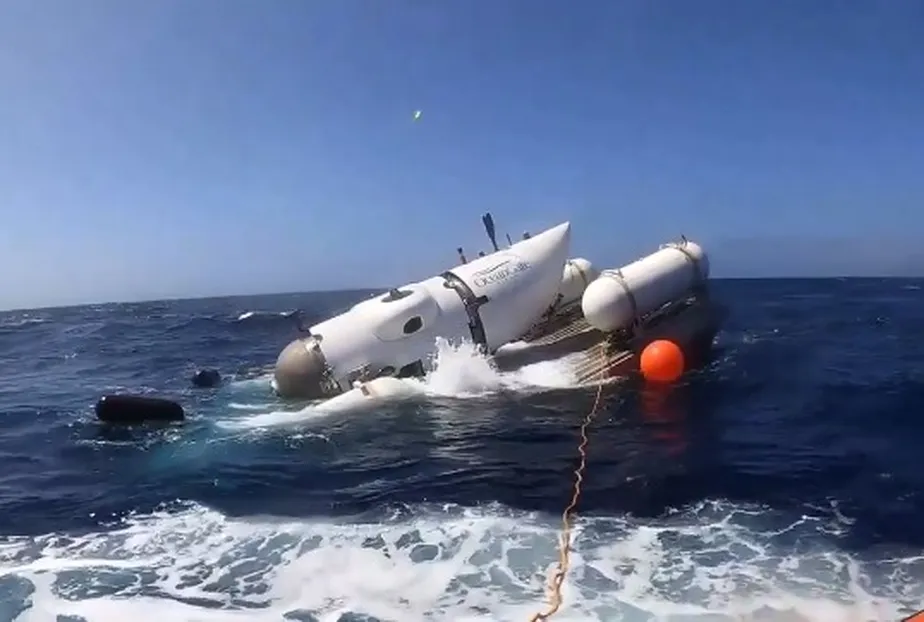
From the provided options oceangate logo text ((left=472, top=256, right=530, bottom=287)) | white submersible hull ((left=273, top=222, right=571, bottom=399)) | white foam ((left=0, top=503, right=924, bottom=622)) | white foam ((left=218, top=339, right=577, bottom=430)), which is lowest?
white foam ((left=0, top=503, right=924, bottom=622))

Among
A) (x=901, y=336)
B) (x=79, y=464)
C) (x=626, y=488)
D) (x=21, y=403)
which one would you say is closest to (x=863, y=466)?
(x=626, y=488)

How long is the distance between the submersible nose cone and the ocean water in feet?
1.99

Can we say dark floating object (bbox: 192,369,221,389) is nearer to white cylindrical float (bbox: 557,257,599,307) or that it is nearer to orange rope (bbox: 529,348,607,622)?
white cylindrical float (bbox: 557,257,599,307)


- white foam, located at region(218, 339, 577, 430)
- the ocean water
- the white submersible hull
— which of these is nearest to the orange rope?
the ocean water

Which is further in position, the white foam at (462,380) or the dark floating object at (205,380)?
the dark floating object at (205,380)

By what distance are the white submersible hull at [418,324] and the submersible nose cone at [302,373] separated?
1.0 inches

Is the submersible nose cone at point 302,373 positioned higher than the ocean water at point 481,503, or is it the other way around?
the submersible nose cone at point 302,373

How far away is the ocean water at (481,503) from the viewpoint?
8.15 metres

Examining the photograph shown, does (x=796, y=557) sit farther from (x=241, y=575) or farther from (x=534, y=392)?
(x=534, y=392)

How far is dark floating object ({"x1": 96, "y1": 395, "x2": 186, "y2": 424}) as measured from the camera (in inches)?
646

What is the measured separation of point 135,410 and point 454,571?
10.9 m

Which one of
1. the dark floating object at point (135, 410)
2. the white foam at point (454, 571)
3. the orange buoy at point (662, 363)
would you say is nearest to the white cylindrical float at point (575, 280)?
the orange buoy at point (662, 363)

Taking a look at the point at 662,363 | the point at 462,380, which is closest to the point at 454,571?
the point at 462,380

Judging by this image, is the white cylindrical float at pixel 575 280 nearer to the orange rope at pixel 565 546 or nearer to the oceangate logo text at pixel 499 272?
the oceangate logo text at pixel 499 272
